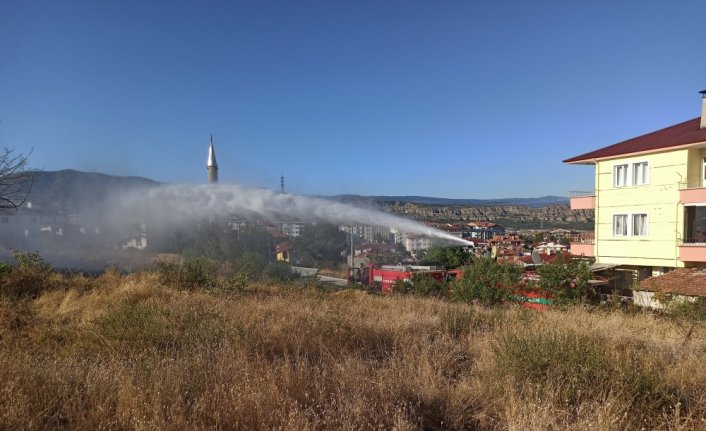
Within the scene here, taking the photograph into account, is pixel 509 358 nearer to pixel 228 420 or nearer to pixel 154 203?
pixel 228 420

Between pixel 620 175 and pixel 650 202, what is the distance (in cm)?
248

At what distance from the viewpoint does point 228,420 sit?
3123 millimetres

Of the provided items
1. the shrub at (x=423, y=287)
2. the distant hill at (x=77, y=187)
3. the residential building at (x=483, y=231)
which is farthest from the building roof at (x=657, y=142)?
the residential building at (x=483, y=231)

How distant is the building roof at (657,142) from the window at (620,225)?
3565mm

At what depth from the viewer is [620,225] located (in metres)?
24.5

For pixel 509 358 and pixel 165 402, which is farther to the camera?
pixel 509 358

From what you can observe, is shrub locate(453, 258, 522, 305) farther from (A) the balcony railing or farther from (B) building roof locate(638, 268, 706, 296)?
(A) the balcony railing

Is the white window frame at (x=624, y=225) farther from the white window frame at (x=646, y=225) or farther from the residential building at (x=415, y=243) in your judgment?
the residential building at (x=415, y=243)

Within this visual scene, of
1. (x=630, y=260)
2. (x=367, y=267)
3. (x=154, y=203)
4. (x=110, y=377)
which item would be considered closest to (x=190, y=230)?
(x=154, y=203)

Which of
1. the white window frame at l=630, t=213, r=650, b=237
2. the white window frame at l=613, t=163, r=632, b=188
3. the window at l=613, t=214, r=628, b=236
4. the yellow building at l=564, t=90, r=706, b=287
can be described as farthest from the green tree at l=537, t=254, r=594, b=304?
the white window frame at l=613, t=163, r=632, b=188

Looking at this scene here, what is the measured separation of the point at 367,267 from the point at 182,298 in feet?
111

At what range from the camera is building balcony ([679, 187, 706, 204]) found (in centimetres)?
2026

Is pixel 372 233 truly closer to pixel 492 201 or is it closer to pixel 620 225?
pixel 620 225

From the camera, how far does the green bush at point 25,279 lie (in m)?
9.72
